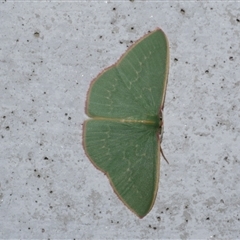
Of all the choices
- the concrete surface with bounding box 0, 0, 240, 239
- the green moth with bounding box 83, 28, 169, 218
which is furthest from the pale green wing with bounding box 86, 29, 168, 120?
the concrete surface with bounding box 0, 0, 240, 239

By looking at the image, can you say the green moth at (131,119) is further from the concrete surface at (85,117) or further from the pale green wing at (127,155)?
the concrete surface at (85,117)

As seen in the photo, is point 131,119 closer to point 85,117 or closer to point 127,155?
point 127,155

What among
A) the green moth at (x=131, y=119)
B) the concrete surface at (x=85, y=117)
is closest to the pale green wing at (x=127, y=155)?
the green moth at (x=131, y=119)

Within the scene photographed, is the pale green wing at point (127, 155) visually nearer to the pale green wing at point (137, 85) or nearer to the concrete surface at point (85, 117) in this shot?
the pale green wing at point (137, 85)

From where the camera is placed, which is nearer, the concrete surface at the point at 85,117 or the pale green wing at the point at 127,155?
the pale green wing at the point at 127,155

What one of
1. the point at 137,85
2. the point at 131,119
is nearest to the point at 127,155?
the point at 131,119

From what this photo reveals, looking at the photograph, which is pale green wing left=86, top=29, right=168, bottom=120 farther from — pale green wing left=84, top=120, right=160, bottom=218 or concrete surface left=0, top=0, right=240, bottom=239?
concrete surface left=0, top=0, right=240, bottom=239

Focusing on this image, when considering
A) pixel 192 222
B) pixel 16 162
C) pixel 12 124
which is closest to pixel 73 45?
pixel 12 124

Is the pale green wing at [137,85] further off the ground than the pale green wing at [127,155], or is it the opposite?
the pale green wing at [137,85]
